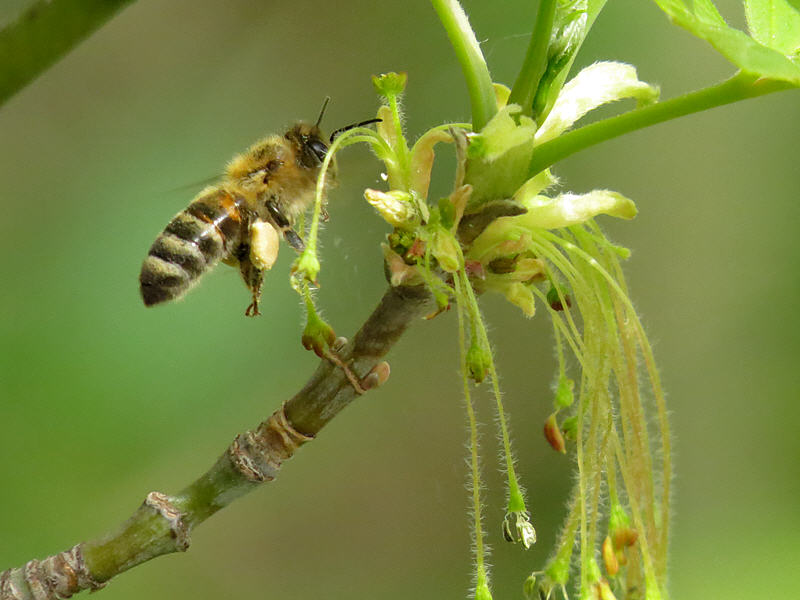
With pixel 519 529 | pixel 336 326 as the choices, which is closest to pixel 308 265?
pixel 519 529

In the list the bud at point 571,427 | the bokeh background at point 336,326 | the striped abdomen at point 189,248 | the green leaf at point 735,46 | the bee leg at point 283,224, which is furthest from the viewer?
the bokeh background at point 336,326

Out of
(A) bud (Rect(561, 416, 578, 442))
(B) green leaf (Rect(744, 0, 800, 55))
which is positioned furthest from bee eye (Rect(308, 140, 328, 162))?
(B) green leaf (Rect(744, 0, 800, 55))

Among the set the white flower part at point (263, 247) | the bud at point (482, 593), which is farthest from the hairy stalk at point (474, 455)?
the white flower part at point (263, 247)

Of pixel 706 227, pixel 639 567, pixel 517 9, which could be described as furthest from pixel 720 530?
pixel 639 567

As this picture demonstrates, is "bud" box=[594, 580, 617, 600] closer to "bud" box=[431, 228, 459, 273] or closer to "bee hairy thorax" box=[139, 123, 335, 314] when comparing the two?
"bud" box=[431, 228, 459, 273]

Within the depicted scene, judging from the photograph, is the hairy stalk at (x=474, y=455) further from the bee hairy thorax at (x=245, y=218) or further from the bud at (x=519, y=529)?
the bee hairy thorax at (x=245, y=218)

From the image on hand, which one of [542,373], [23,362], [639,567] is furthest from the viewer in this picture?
[542,373]

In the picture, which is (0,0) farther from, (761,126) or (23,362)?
(761,126)
